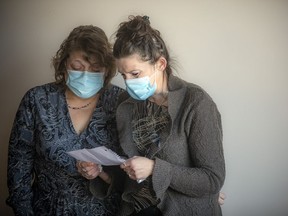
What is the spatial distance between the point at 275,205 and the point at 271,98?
63 centimetres

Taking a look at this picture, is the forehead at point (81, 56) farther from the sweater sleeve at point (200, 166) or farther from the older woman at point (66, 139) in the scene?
the sweater sleeve at point (200, 166)

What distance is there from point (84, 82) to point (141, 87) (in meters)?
A: 0.33

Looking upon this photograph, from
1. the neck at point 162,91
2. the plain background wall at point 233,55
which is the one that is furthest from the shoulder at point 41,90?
the neck at point 162,91

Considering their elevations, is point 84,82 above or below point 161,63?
below

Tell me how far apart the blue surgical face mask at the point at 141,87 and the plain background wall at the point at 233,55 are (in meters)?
0.51

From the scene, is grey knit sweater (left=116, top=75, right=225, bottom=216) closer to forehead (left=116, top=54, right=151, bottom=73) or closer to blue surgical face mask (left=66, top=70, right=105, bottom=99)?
forehead (left=116, top=54, right=151, bottom=73)

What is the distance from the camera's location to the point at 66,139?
1.38 metres

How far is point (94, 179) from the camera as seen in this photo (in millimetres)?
1389

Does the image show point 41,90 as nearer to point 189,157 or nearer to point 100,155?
point 100,155

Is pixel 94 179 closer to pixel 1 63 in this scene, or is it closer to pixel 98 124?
pixel 98 124

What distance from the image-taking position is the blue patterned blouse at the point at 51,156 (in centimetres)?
137

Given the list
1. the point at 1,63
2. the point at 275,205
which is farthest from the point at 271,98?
the point at 1,63

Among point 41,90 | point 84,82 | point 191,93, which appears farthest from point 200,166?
point 41,90

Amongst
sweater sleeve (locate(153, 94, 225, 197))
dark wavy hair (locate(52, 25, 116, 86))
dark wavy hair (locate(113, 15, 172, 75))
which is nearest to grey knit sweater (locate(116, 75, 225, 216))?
sweater sleeve (locate(153, 94, 225, 197))
